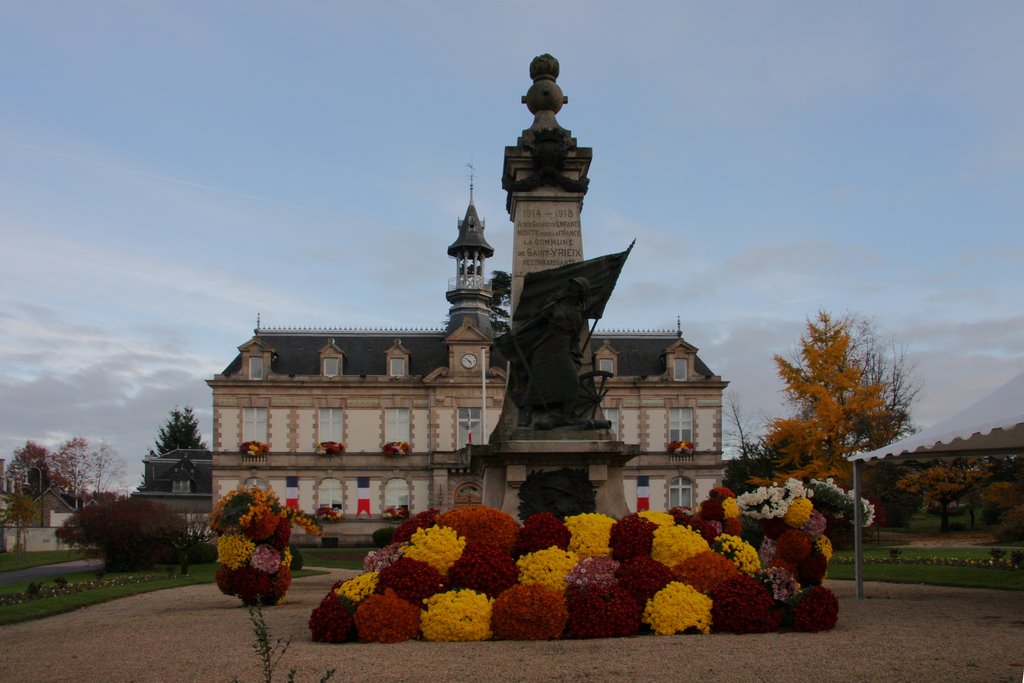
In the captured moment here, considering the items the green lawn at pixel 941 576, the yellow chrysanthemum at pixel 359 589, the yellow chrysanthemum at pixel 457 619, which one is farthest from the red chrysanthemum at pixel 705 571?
the green lawn at pixel 941 576

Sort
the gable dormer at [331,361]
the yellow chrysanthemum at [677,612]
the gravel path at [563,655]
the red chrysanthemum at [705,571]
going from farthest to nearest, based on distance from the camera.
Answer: the gable dormer at [331,361] → the red chrysanthemum at [705,571] → the yellow chrysanthemum at [677,612] → the gravel path at [563,655]

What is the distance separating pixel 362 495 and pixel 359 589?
4674 cm

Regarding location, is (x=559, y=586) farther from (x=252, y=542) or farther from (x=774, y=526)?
(x=252, y=542)

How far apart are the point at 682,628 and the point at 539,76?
9.62m

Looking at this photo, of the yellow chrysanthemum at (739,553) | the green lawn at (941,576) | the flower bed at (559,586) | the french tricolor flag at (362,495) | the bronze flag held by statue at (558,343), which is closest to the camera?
the flower bed at (559,586)

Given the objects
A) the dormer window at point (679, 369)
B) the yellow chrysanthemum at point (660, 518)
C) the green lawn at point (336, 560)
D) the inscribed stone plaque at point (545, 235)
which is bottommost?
the green lawn at point (336, 560)

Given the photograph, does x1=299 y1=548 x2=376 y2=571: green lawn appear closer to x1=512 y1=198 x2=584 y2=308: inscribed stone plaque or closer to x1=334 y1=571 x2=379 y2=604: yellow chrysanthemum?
x1=512 y1=198 x2=584 y2=308: inscribed stone plaque

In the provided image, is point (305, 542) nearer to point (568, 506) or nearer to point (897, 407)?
point (897, 407)

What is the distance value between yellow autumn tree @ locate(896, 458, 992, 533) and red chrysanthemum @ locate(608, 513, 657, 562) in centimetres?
2814

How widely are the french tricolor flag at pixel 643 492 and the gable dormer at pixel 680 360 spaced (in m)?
6.10

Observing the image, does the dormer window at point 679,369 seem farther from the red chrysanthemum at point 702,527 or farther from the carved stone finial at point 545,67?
the red chrysanthemum at point 702,527

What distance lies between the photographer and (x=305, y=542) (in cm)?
5222

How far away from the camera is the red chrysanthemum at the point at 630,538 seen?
1109 centimetres

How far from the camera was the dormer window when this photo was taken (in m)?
57.7
